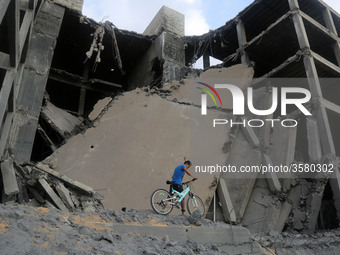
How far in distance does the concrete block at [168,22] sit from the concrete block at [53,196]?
28.7 ft

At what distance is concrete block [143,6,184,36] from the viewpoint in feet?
42.2

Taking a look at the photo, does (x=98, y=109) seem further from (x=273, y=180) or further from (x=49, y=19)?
(x=273, y=180)

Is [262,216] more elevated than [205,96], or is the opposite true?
[205,96]

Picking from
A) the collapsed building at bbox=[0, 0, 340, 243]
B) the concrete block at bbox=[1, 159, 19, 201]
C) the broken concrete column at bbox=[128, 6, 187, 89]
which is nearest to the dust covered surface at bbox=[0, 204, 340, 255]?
the collapsed building at bbox=[0, 0, 340, 243]

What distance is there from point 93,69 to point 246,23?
768 cm

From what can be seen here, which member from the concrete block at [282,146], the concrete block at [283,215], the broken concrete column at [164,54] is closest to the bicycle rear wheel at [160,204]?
the concrete block at [283,215]

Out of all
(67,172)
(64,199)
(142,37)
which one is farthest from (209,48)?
(64,199)

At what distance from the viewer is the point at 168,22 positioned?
512 inches

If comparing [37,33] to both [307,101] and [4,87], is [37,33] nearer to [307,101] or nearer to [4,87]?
[4,87]

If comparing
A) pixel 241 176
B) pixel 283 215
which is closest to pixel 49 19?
pixel 241 176

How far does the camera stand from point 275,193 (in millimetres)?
8414

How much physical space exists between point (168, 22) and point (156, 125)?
6183mm

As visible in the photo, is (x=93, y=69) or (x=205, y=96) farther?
(x=93, y=69)

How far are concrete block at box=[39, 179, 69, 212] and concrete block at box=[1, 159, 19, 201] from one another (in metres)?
0.48
